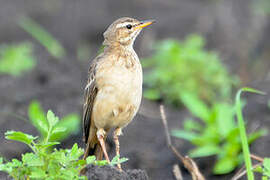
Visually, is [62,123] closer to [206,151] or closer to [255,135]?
[206,151]

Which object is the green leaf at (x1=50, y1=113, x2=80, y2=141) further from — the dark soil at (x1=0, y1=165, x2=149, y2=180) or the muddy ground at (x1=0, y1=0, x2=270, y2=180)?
the dark soil at (x1=0, y1=165, x2=149, y2=180)

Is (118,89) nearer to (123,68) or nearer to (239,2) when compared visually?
(123,68)

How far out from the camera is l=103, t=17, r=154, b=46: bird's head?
6047 millimetres

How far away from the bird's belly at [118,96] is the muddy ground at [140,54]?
102 cm

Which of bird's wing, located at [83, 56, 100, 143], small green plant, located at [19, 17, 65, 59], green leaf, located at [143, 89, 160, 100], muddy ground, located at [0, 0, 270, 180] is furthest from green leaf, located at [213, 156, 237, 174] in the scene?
small green plant, located at [19, 17, 65, 59]

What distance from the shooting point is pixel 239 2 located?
47.1ft

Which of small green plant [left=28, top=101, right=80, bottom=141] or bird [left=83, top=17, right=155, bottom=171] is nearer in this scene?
bird [left=83, top=17, right=155, bottom=171]

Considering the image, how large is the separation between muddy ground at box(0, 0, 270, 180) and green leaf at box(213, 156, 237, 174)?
0.14 metres

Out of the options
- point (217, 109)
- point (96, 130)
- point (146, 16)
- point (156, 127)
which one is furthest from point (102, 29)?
point (96, 130)

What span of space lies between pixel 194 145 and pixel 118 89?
2206mm

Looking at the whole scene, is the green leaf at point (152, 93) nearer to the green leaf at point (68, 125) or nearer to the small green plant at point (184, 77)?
the small green plant at point (184, 77)

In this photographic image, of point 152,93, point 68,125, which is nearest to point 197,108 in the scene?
point 152,93

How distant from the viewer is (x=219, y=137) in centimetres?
701

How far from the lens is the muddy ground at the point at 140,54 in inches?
287
